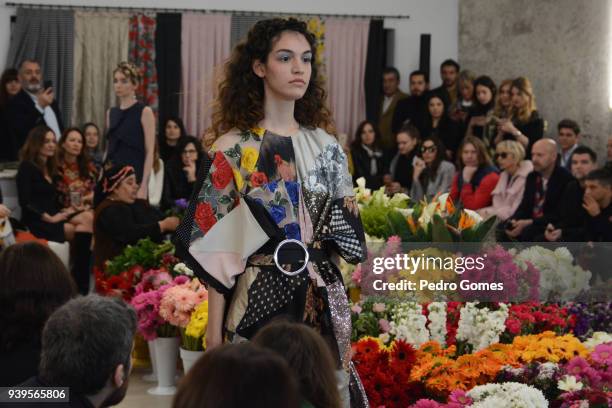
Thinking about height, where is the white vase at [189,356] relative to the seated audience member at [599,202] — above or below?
below

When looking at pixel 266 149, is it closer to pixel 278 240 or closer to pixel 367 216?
pixel 278 240

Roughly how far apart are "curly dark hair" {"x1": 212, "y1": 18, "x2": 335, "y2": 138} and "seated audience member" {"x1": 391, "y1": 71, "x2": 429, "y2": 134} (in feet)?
25.3

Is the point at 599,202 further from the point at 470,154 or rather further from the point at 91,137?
the point at 91,137

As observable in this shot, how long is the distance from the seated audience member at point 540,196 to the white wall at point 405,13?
3989mm

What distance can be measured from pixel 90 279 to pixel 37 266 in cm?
530

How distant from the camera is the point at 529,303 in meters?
4.39

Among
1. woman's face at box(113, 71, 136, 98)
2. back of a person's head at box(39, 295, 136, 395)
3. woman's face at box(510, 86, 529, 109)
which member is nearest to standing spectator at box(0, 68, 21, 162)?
woman's face at box(113, 71, 136, 98)

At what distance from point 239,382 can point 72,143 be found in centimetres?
719

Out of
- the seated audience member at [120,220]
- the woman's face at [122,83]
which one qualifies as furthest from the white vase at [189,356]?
the woman's face at [122,83]

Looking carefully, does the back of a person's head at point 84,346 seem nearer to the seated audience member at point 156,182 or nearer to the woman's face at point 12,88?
the seated audience member at point 156,182

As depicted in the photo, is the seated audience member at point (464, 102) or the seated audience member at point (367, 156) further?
the seated audience member at point (367, 156)

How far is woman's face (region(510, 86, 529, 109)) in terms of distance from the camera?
354 inches

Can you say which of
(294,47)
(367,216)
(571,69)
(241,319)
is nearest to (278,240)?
(241,319)

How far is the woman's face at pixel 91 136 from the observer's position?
9.90 m
